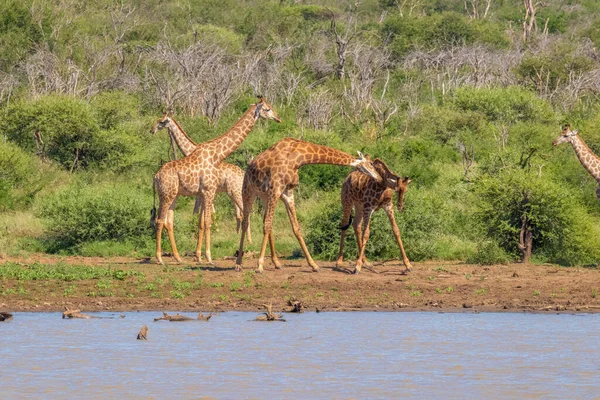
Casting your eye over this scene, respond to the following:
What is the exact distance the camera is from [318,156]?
15.2m

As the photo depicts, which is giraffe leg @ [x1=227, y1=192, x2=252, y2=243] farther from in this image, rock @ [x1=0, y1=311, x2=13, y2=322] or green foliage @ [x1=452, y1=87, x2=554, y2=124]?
green foliage @ [x1=452, y1=87, x2=554, y2=124]

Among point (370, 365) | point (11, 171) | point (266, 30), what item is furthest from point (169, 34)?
point (370, 365)

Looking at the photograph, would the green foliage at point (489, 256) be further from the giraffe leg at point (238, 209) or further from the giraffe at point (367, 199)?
the giraffe leg at point (238, 209)

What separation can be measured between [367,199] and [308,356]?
480cm

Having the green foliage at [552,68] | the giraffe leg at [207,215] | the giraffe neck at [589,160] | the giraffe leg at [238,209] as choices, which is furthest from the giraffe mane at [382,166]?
the green foliage at [552,68]

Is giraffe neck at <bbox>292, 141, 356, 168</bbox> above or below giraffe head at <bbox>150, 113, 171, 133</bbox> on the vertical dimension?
below

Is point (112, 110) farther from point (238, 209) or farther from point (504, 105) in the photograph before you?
point (504, 105)

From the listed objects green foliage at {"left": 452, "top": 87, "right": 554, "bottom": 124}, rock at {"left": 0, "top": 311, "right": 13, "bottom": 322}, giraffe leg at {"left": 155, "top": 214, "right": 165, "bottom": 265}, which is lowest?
rock at {"left": 0, "top": 311, "right": 13, "bottom": 322}

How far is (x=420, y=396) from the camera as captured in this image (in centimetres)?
917

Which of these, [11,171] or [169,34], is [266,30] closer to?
[169,34]

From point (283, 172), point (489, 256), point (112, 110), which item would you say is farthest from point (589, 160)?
point (112, 110)

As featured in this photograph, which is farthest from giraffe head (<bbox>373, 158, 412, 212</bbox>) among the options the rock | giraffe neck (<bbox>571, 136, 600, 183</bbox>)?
the rock

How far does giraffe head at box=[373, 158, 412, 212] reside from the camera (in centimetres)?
1475

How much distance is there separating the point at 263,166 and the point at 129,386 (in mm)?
5982
